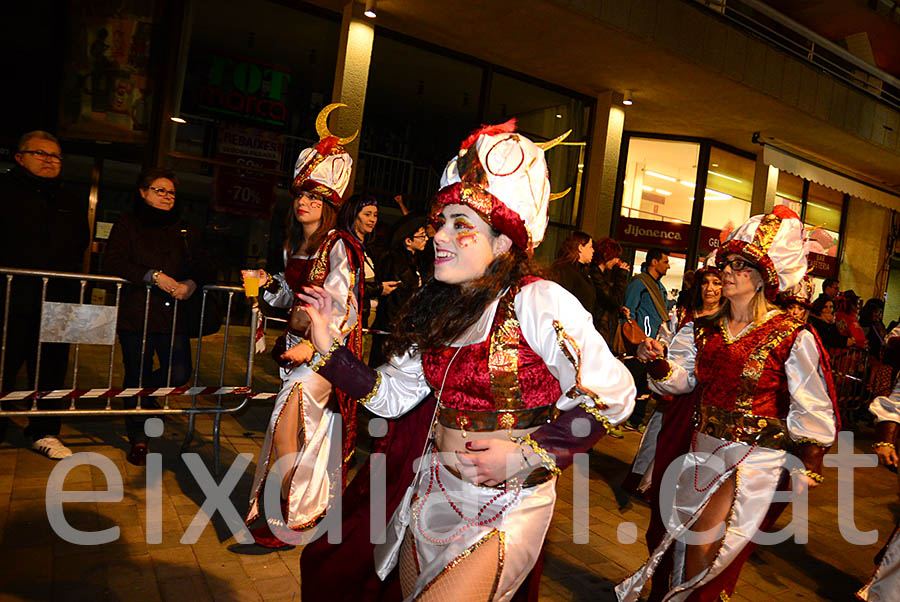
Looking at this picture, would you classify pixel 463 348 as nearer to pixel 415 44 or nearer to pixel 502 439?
pixel 502 439

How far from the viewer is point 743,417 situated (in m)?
3.14

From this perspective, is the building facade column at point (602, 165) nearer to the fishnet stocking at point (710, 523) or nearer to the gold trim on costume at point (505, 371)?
the fishnet stocking at point (710, 523)

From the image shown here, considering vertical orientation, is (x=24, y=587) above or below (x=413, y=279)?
below

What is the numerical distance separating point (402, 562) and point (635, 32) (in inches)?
332

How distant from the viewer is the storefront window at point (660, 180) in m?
13.7

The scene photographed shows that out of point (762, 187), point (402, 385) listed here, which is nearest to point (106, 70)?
point (402, 385)

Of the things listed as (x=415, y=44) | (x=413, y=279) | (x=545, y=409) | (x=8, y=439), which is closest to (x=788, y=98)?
(x=415, y=44)

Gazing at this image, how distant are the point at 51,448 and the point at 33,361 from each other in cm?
66

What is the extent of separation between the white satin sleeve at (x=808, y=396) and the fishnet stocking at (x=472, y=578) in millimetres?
1898

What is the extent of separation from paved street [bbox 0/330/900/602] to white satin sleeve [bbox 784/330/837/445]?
1.53m

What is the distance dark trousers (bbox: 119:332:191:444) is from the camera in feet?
15.7

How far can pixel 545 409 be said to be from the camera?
2117 millimetres

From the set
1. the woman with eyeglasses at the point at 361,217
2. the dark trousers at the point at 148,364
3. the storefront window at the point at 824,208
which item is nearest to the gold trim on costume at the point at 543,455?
the woman with eyeglasses at the point at 361,217

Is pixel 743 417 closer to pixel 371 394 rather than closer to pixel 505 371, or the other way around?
pixel 505 371
